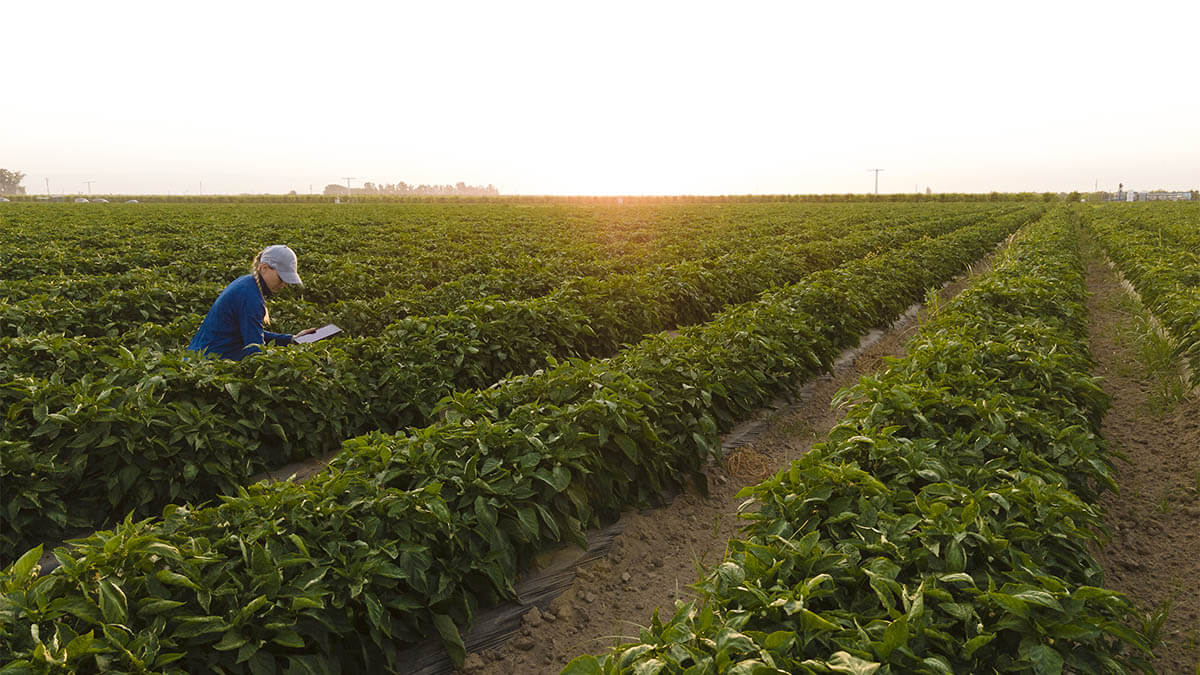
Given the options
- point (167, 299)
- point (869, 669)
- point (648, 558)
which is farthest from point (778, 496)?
point (167, 299)

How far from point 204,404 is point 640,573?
134 inches

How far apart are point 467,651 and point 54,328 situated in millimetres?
7141

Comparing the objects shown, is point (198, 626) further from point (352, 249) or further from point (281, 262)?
point (352, 249)

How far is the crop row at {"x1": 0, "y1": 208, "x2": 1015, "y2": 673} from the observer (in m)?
2.52

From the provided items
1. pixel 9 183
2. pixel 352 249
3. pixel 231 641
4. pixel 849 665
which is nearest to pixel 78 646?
pixel 231 641

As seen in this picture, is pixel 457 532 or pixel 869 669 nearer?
pixel 869 669

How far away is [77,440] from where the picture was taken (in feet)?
14.4

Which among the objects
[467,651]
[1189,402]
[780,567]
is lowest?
[467,651]

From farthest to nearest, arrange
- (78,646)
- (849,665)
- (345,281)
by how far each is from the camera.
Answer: (345,281) → (78,646) → (849,665)

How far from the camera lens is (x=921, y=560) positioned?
103 inches

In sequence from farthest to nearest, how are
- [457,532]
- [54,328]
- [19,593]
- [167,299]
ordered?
[167,299] → [54,328] → [457,532] → [19,593]

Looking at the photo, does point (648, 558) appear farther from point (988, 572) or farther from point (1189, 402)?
point (1189, 402)

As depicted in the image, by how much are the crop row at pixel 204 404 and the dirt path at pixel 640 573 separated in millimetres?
1604

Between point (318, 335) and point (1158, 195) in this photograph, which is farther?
point (1158, 195)
